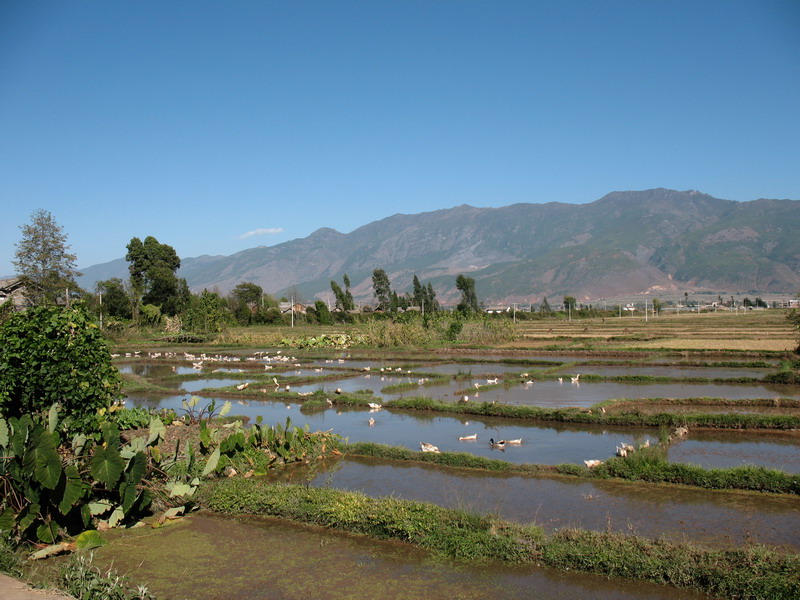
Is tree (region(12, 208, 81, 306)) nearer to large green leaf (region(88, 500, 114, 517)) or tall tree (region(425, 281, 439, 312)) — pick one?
large green leaf (region(88, 500, 114, 517))

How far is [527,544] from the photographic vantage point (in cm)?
633

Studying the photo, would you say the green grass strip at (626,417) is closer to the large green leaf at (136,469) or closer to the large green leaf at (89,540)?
the large green leaf at (136,469)

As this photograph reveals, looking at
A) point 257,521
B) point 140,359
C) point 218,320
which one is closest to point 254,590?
point 257,521

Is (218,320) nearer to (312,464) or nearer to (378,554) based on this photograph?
(312,464)

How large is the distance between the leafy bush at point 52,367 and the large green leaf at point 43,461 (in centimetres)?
266

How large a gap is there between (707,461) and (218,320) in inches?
1452

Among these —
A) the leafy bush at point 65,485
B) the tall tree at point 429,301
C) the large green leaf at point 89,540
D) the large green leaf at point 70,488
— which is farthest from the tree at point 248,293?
the large green leaf at point 89,540

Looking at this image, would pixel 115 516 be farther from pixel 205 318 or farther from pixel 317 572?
pixel 205 318

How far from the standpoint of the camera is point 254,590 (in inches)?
229

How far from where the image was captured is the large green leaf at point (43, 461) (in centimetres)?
655

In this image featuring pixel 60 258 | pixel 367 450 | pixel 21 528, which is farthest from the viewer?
pixel 60 258

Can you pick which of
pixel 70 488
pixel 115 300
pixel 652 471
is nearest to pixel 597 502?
pixel 652 471

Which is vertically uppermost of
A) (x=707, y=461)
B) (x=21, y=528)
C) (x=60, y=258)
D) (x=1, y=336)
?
(x=60, y=258)

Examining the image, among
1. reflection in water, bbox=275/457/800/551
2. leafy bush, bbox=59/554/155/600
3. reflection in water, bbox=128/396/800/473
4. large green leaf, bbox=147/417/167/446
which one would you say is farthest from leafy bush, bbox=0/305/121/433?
reflection in water, bbox=128/396/800/473
